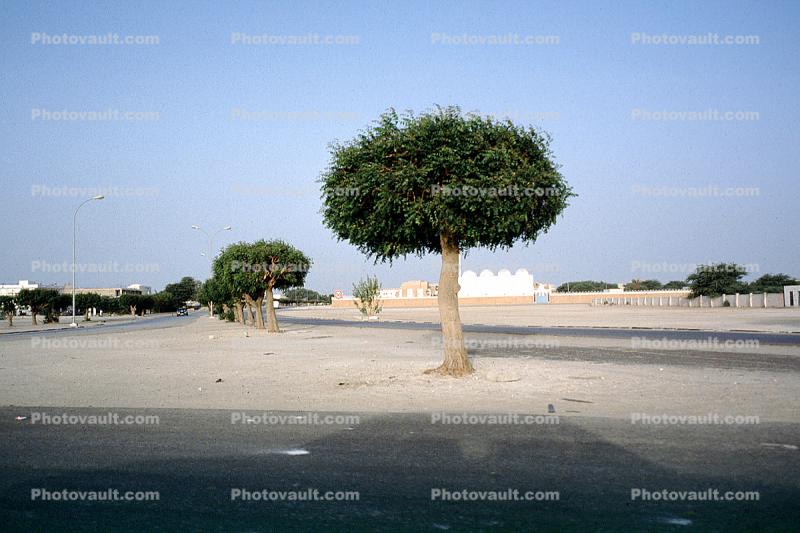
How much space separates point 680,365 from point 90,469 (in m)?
16.0

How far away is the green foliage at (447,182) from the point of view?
14.5m

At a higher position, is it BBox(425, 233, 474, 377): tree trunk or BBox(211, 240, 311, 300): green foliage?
BBox(211, 240, 311, 300): green foliage

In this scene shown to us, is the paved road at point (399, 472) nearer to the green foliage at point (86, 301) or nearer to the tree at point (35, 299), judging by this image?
the tree at point (35, 299)

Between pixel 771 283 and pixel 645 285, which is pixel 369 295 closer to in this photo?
pixel 771 283

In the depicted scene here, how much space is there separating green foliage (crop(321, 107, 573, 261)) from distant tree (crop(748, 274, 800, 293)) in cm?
9304

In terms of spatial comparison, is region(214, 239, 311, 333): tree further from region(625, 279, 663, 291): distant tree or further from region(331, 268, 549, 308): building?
region(625, 279, 663, 291): distant tree

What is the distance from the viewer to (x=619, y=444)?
8305mm

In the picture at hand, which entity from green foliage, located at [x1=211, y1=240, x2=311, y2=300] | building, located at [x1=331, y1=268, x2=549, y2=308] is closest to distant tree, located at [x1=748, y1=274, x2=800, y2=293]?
building, located at [x1=331, y1=268, x2=549, y2=308]

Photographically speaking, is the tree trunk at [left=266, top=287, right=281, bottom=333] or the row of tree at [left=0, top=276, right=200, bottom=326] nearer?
the tree trunk at [left=266, top=287, right=281, bottom=333]

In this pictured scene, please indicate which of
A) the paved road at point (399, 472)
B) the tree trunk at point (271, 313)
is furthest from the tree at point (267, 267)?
the paved road at point (399, 472)

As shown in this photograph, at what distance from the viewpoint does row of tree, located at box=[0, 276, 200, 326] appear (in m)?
68.8

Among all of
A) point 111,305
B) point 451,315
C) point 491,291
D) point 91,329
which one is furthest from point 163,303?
point 451,315

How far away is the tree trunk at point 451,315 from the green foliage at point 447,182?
46 cm

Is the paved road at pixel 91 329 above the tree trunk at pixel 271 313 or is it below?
below
